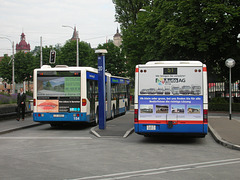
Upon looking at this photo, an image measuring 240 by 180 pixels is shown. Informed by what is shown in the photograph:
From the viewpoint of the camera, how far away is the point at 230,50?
32188 millimetres

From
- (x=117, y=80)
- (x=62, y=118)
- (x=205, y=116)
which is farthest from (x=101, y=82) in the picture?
(x=117, y=80)

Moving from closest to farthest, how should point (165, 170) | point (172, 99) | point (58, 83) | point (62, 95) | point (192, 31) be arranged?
point (165, 170), point (172, 99), point (62, 95), point (58, 83), point (192, 31)

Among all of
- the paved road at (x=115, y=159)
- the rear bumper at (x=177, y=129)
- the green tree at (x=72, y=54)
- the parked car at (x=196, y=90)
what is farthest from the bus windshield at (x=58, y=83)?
the green tree at (x=72, y=54)

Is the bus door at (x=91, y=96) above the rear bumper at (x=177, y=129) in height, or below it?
above

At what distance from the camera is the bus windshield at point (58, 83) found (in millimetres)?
16703

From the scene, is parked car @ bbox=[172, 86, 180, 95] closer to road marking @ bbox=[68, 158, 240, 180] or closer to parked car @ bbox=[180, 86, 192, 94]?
parked car @ bbox=[180, 86, 192, 94]

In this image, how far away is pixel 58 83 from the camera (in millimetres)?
16875

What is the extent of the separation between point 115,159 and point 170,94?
12.7 feet

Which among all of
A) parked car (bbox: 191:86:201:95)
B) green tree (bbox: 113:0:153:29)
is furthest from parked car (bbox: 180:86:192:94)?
green tree (bbox: 113:0:153:29)

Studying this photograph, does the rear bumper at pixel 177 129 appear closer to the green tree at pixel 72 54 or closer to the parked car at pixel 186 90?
the parked car at pixel 186 90

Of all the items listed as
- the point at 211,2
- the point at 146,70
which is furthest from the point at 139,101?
the point at 211,2

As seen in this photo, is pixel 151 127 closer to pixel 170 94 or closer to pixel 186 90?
pixel 170 94

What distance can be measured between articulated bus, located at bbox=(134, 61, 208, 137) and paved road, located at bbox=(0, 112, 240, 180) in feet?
1.80

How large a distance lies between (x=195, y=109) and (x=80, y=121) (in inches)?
232
